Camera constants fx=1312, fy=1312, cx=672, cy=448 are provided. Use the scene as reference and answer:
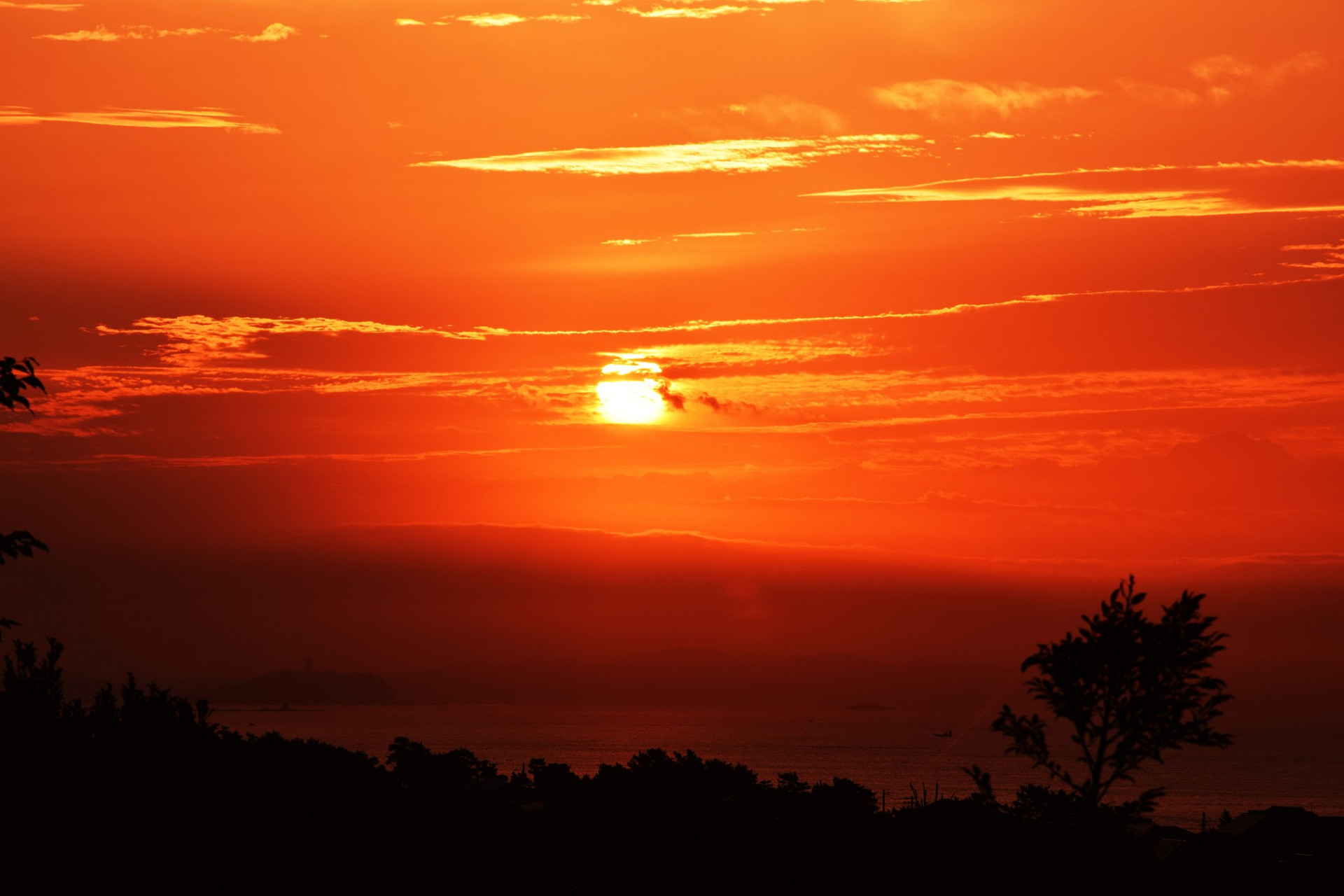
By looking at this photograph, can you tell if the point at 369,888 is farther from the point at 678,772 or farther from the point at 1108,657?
the point at 678,772

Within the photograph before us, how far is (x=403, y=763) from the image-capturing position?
384ft

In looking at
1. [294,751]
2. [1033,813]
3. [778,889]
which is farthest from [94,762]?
[294,751]

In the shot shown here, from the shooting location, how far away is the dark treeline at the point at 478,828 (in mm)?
27578

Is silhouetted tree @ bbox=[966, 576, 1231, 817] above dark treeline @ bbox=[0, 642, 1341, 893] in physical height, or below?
above

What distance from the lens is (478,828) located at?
2990 inches

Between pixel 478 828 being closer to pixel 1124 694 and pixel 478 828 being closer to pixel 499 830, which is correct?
pixel 499 830

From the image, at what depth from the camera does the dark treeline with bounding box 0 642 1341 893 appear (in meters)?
27.6

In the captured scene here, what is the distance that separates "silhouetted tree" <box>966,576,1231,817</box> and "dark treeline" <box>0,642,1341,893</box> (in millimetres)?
1059

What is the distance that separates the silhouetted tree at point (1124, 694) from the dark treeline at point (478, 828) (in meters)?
1.06

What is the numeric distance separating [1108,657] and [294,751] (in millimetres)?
86850

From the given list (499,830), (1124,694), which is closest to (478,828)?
(499,830)

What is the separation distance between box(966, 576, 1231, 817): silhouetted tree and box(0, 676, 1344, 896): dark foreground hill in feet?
3.92

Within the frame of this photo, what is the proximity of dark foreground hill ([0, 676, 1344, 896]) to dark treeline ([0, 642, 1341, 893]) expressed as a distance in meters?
0.07

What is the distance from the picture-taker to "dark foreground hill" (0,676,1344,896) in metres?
27.8
